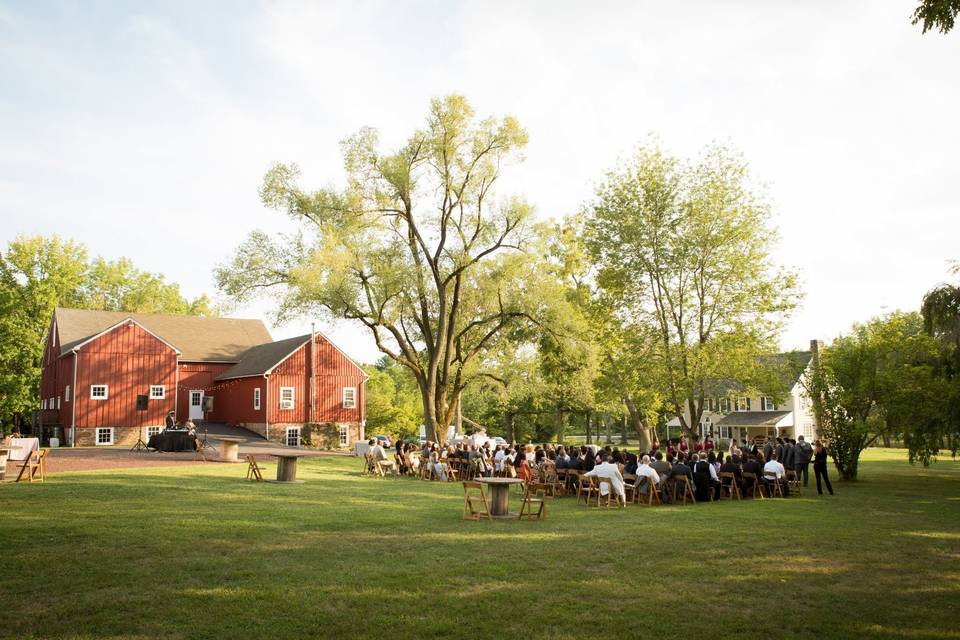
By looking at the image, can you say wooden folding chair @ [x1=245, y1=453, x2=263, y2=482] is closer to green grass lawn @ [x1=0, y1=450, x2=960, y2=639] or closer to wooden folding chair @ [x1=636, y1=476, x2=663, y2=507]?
green grass lawn @ [x1=0, y1=450, x2=960, y2=639]

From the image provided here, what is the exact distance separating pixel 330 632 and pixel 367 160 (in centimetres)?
2909

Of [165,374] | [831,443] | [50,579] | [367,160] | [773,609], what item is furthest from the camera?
[165,374]

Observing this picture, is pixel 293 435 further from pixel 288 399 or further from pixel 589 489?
pixel 589 489

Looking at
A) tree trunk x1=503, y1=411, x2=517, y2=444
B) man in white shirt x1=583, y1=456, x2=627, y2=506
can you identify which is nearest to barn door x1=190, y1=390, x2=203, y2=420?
tree trunk x1=503, y1=411, x2=517, y2=444

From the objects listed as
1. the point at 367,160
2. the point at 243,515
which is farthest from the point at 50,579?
the point at 367,160

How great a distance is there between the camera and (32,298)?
4981 centimetres

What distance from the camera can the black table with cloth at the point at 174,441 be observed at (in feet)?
101

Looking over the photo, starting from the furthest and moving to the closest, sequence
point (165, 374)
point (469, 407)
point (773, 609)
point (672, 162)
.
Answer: point (469, 407)
point (165, 374)
point (672, 162)
point (773, 609)

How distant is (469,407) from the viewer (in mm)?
67000

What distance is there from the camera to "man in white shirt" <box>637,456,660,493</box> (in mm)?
17031

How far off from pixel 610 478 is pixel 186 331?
37934mm

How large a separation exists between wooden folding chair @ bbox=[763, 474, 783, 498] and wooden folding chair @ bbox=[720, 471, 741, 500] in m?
0.92

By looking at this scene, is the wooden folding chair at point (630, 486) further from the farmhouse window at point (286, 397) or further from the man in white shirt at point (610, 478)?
the farmhouse window at point (286, 397)

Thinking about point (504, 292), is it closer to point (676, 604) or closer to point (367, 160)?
point (367, 160)
